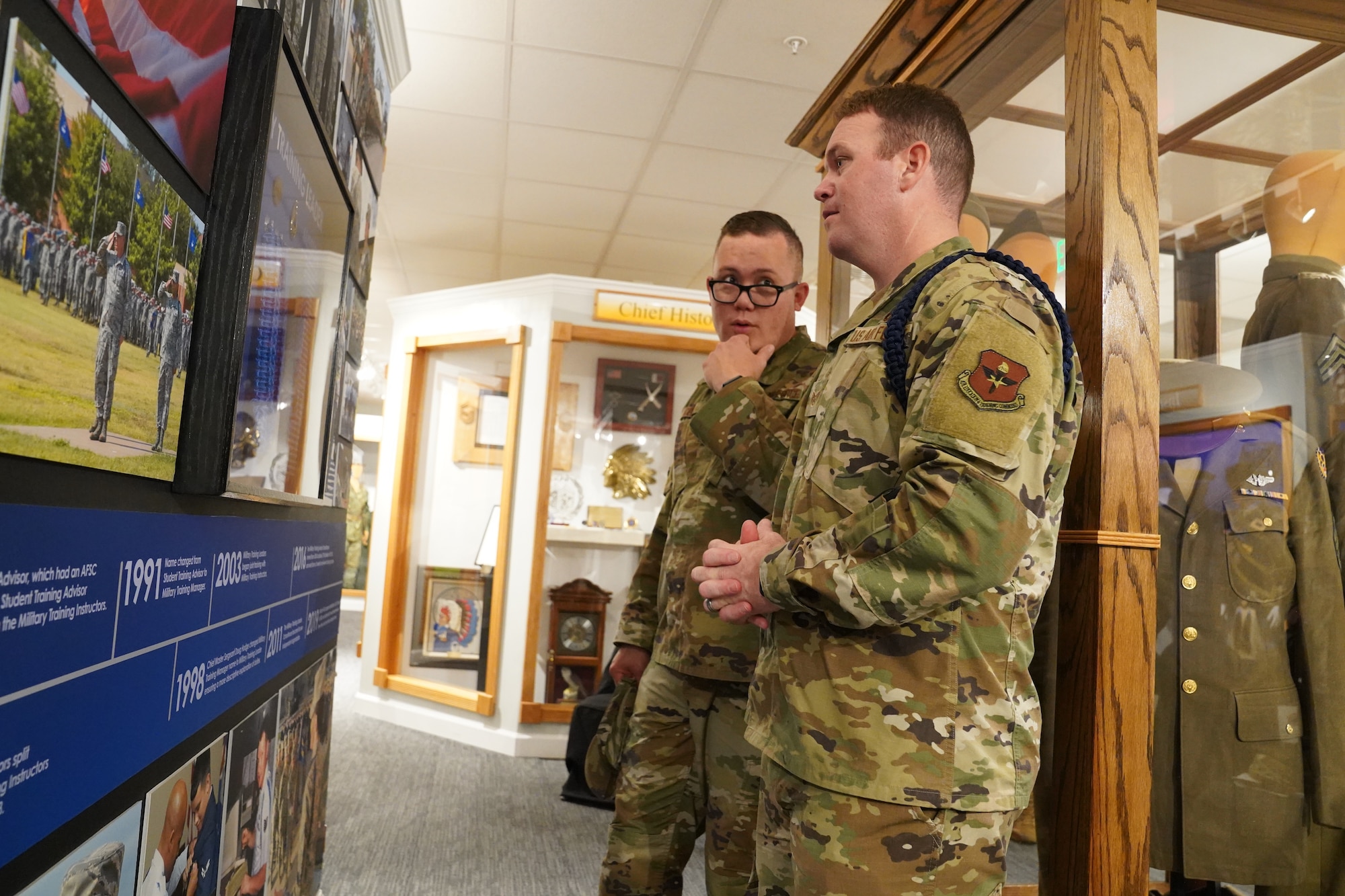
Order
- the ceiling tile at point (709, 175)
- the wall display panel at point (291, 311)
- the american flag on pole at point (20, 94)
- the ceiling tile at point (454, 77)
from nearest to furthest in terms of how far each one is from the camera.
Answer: the american flag on pole at point (20, 94) < the wall display panel at point (291, 311) < the ceiling tile at point (454, 77) < the ceiling tile at point (709, 175)

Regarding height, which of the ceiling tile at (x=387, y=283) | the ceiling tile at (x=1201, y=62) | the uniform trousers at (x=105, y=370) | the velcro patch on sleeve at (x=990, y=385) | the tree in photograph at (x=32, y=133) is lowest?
the uniform trousers at (x=105, y=370)

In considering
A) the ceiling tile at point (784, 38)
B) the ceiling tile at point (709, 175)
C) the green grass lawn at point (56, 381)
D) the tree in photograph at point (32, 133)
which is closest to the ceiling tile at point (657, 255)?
the ceiling tile at point (709, 175)

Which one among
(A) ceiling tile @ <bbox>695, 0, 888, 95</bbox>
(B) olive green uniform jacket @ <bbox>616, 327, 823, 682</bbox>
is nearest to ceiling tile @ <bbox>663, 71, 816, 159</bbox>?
(A) ceiling tile @ <bbox>695, 0, 888, 95</bbox>

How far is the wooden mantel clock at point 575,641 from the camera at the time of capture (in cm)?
485

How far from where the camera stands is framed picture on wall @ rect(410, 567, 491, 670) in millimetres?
5039

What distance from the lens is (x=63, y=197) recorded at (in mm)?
798

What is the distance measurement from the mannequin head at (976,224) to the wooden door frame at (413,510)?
340 centimetres

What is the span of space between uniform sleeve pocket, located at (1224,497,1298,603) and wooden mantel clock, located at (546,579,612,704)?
3.74 metres

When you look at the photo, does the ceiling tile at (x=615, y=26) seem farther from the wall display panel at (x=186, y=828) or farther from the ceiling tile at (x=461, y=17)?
the wall display panel at (x=186, y=828)

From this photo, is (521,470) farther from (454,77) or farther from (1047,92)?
(1047,92)

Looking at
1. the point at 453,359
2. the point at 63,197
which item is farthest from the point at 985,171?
the point at 453,359

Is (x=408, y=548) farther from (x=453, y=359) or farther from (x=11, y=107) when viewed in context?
(x=11, y=107)

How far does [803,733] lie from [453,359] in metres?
4.57

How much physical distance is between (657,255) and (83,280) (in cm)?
599
